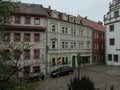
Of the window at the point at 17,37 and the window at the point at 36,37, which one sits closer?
the window at the point at 17,37

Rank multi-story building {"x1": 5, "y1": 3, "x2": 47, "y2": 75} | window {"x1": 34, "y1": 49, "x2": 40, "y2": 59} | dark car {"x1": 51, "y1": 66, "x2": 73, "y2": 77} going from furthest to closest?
window {"x1": 34, "y1": 49, "x2": 40, "y2": 59} → multi-story building {"x1": 5, "y1": 3, "x2": 47, "y2": 75} → dark car {"x1": 51, "y1": 66, "x2": 73, "y2": 77}

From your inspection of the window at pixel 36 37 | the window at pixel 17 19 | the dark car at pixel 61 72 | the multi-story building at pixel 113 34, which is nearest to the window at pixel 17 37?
the window at pixel 17 19

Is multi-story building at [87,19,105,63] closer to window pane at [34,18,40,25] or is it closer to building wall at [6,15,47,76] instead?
building wall at [6,15,47,76]

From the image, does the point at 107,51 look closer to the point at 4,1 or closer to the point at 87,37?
the point at 87,37

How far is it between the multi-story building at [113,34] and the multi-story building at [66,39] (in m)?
5.12

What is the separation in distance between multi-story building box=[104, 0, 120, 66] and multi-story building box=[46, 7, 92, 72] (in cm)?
512

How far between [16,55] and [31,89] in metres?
1.32

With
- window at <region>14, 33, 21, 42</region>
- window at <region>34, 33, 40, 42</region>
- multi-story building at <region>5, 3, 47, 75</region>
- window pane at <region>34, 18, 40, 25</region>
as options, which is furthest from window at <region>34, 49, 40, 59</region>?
window pane at <region>34, 18, 40, 25</region>

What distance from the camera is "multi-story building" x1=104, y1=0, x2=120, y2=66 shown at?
42.2 m

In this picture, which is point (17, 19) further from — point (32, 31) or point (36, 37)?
point (36, 37)

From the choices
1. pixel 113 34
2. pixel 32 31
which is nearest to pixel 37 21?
pixel 32 31

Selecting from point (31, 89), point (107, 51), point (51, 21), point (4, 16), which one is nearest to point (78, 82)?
point (31, 89)

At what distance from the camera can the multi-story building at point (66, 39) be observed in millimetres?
36250

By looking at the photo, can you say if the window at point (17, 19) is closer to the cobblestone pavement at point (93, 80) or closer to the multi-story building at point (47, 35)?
the multi-story building at point (47, 35)
